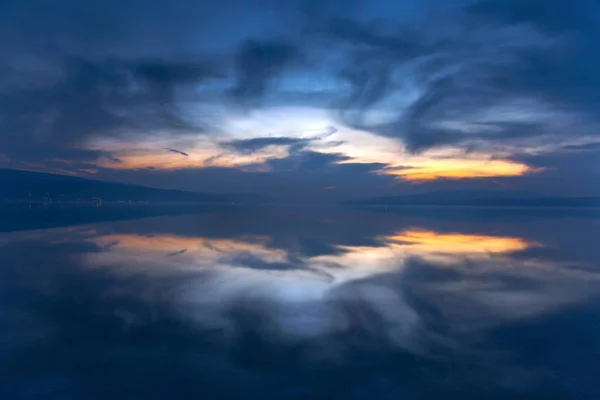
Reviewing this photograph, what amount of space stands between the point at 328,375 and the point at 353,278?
838 cm

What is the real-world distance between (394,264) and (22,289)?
535 inches

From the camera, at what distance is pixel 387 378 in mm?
7879

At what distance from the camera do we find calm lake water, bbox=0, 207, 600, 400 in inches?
302

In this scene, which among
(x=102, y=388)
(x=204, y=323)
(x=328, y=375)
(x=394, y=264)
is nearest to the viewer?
(x=102, y=388)

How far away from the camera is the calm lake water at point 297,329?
25.2ft

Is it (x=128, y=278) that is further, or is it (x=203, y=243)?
(x=203, y=243)

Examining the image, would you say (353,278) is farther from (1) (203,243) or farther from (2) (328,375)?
(1) (203,243)

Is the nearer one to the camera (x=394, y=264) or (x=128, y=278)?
(x=128, y=278)

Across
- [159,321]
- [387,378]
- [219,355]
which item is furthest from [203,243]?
[387,378]

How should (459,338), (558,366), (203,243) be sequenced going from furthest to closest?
(203,243), (459,338), (558,366)

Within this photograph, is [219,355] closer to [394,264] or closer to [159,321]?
[159,321]

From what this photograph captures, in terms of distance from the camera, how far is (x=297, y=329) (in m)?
10.5

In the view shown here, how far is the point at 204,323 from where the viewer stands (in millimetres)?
10852

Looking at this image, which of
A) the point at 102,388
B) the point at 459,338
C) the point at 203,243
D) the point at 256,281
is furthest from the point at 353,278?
the point at 203,243
